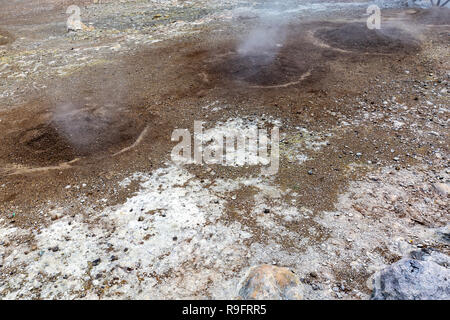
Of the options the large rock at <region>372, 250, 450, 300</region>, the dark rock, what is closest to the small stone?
the large rock at <region>372, 250, 450, 300</region>

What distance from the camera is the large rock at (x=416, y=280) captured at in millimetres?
2707

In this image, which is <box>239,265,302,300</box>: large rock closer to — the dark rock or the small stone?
the dark rock

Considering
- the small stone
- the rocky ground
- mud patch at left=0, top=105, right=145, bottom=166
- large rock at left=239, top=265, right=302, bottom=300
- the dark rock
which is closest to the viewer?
large rock at left=239, top=265, right=302, bottom=300

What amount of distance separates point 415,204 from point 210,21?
10967 mm

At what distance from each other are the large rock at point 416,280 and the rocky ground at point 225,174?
1.2 inches

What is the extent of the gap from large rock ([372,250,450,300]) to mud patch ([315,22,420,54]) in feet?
24.0

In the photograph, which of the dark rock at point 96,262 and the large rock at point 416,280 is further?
the dark rock at point 96,262

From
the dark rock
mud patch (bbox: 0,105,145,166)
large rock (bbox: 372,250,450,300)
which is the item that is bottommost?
the dark rock

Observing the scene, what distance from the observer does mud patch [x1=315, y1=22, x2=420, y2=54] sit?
343 inches

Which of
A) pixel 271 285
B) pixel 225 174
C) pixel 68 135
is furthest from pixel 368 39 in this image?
pixel 271 285

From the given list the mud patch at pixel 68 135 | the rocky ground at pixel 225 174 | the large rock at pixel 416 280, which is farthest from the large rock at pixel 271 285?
the mud patch at pixel 68 135

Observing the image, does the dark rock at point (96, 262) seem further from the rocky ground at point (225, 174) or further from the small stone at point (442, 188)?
the small stone at point (442, 188)

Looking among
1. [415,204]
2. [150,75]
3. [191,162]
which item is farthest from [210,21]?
[415,204]

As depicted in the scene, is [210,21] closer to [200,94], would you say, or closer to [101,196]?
[200,94]
